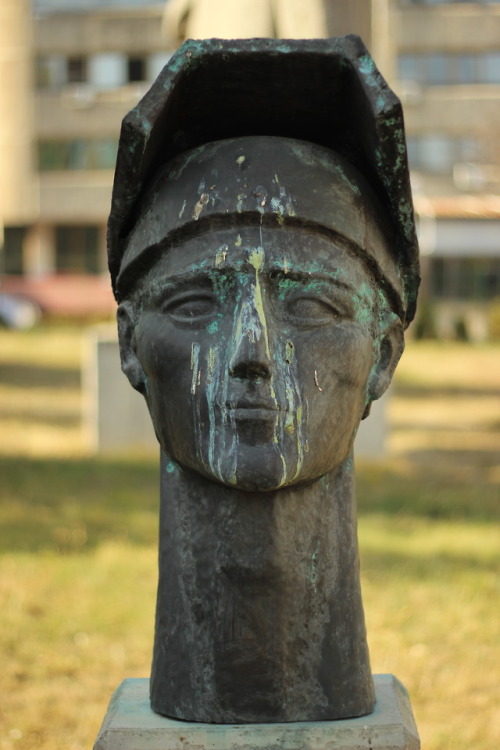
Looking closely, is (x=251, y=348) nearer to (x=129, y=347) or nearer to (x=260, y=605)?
A: (x=129, y=347)

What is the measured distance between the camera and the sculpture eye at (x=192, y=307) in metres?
2.46

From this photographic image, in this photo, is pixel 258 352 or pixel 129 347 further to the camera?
pixel 129 347

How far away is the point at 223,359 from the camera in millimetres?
2395

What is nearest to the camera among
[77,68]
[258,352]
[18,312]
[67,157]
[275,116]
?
[258,352]

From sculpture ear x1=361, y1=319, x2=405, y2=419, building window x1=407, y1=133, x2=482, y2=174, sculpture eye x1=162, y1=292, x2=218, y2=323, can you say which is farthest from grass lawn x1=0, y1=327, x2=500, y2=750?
building window x1=407, y1=133, x2=482, y2=174

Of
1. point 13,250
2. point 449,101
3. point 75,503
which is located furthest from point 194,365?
point 13,250

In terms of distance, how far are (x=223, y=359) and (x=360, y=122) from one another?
603 millimetres

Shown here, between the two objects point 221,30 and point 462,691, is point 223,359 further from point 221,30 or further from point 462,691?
point 221,30

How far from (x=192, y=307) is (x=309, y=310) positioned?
0.25 meters

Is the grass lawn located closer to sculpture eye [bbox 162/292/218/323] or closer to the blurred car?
sculpture eye [bbox 162/292/218/323]

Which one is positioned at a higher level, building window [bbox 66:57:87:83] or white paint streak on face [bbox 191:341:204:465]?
white paint streak on face [bbox 191:341:204:465]

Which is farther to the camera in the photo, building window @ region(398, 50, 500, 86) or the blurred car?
building window @ region(398, 50, 500, 86)

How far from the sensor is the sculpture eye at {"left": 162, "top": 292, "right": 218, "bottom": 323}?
246cm

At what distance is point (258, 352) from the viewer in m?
2.33
